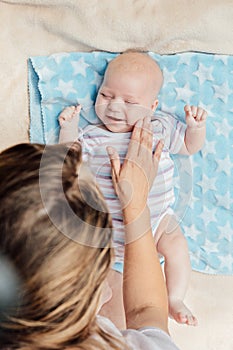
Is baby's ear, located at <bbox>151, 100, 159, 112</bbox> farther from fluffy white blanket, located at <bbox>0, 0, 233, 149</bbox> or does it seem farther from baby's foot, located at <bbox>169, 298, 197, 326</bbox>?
baby's foot, located at <bbox>169, 298, 197, 326</bbox>

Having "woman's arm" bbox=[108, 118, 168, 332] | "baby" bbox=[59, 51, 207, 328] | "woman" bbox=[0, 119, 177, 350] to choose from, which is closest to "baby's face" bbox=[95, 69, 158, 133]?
"baby" bbox=[59, 51, 207, 328]

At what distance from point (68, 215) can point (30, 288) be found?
8 centimetres

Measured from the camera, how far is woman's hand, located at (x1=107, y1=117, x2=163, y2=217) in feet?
3.12

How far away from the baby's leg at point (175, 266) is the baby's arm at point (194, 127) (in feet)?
0.53

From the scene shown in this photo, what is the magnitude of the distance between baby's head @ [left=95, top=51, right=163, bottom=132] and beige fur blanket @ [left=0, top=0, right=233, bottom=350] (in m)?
0.06

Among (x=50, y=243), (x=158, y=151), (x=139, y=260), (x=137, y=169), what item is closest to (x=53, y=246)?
(x=50, y=243)

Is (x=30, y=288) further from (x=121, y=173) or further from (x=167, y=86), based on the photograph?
(x=167, y=86)

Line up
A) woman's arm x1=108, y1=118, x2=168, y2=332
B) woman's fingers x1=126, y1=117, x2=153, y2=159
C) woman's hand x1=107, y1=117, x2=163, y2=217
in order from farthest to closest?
woman's fingers x1=126, y1=117, x2=153, y2=159 → woman's hand x1=107, y1=117, x2=163, y2=217 → woman's arm x1=108, y1=118, x2=168, y2=332

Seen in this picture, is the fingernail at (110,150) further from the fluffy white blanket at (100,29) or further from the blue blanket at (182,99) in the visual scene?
the fluffy white blanket at (100,29)

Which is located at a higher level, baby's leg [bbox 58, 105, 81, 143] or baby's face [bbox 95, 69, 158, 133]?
baby's face [bbox 95, 69, 158, 133]

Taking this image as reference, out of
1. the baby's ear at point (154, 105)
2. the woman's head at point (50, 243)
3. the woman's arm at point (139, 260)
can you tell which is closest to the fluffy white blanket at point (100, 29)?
the baby's ear at point (154, 105)

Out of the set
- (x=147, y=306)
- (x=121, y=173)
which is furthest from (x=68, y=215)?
(x=121, y=173)

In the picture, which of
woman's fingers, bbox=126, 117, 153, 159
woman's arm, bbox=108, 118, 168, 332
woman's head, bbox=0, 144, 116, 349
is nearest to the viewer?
woman's head, bbox=0, 144, 116, 349

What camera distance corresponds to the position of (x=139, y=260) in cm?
86
